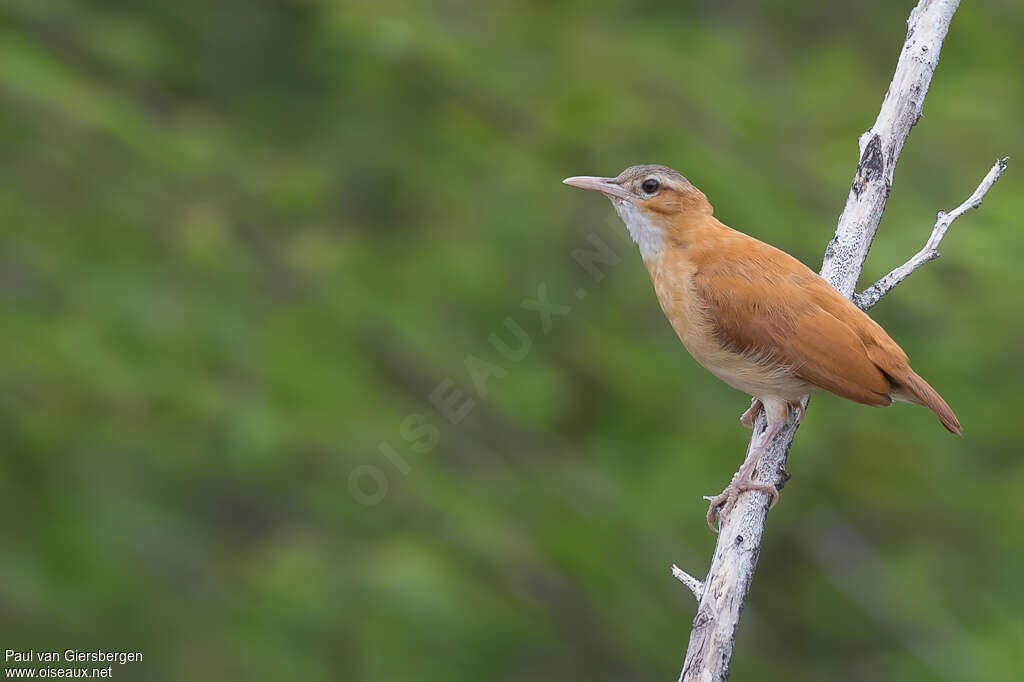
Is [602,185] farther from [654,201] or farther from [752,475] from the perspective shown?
[752,475]

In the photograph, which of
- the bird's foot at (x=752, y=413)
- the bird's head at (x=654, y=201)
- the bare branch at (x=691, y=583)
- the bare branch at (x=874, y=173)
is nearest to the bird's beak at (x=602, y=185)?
the bird's head at (x=654, y=201)

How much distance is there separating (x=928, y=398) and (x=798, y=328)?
607 millimetres

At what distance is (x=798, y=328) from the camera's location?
15.5ft

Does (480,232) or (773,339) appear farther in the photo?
(480,232)

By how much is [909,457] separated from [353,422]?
10.6ft

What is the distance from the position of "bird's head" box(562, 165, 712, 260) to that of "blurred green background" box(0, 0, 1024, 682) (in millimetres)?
655

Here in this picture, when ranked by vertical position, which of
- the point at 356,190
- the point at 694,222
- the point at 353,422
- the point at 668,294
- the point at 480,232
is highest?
the point at 356,190

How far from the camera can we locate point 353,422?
5.30 meters

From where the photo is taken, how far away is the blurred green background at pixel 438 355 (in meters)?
5.00

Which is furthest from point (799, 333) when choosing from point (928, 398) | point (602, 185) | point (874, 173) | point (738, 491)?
point (602, 185)

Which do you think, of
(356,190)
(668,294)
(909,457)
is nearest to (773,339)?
(668,294)

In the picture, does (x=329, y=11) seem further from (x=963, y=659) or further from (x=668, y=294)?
(x=963, y=659)

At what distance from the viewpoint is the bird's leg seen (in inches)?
179

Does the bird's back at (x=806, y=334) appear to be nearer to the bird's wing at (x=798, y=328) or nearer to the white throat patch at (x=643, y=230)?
the bird's wing at (x=798, y=328)
